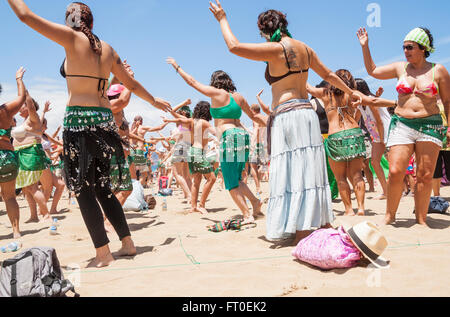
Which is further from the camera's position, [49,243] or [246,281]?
[49,243]

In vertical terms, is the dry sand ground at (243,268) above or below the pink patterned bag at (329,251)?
below

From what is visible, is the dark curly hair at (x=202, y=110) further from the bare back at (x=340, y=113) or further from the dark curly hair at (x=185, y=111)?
the bare back at (x=340, y=113)

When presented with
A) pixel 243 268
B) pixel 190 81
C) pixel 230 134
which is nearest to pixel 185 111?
pixel 230 134

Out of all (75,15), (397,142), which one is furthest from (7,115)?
(397,142)

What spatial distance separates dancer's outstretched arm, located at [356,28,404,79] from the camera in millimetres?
4129

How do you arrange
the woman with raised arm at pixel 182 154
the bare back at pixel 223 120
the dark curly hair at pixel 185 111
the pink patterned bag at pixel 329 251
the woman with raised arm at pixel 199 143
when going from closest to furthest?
the pink patterned bag at pixel 329 251 < the bare back at pixel 223 120 < the woman with raised arm at pixel 199 143 < the woman with raised arm at pixel 182 154 < the dark curly hair at pixel 185 111

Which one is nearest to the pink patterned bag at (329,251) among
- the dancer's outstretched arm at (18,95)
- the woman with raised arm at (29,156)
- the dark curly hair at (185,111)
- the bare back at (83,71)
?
the bare back at (83,71)

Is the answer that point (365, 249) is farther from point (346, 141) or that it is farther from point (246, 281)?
point (346, 141)

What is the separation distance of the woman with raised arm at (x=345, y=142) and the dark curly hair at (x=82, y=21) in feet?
10.4

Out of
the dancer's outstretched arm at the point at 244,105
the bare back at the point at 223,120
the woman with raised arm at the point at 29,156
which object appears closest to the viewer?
the bare back at the point at 223,120

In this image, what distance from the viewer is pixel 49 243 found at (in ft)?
13.2

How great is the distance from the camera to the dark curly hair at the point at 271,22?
3.35m

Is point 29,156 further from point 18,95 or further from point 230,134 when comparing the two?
point 230,134
